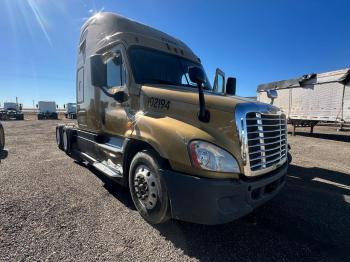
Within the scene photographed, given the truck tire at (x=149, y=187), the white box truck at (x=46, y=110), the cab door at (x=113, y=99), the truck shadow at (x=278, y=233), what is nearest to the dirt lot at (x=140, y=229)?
the truck shadow at (x=278, y=233)

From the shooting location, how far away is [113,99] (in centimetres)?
440

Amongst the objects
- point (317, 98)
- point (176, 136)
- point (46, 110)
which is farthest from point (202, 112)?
point (46, 110)

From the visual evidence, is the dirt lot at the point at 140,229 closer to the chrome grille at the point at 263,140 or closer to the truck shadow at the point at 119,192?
the truck shadow at the point at 119,192

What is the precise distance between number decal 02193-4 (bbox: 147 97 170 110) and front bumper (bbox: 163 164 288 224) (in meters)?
0.98

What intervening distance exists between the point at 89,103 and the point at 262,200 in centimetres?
439

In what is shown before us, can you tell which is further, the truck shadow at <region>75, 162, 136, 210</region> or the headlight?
the truck shadow at <region>75, 162, 136, 210</region>

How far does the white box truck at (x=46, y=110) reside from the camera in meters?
37.7

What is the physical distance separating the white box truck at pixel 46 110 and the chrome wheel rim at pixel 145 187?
130 feet

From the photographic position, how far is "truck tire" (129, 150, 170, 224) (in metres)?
2.95

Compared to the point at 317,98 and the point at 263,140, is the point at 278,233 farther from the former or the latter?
the point at 317,98

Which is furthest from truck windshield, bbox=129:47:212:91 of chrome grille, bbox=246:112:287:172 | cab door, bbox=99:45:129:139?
chrome grille, bbox=246:112:287:172

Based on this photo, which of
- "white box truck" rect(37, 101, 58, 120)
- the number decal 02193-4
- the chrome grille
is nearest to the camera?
the chrome grille

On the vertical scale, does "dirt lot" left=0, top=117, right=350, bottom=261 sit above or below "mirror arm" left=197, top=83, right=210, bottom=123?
below

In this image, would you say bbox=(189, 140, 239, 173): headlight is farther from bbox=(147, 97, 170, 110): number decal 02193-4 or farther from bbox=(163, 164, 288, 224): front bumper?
bbox=(147, 97, 170, 110): number decal 02193-4
